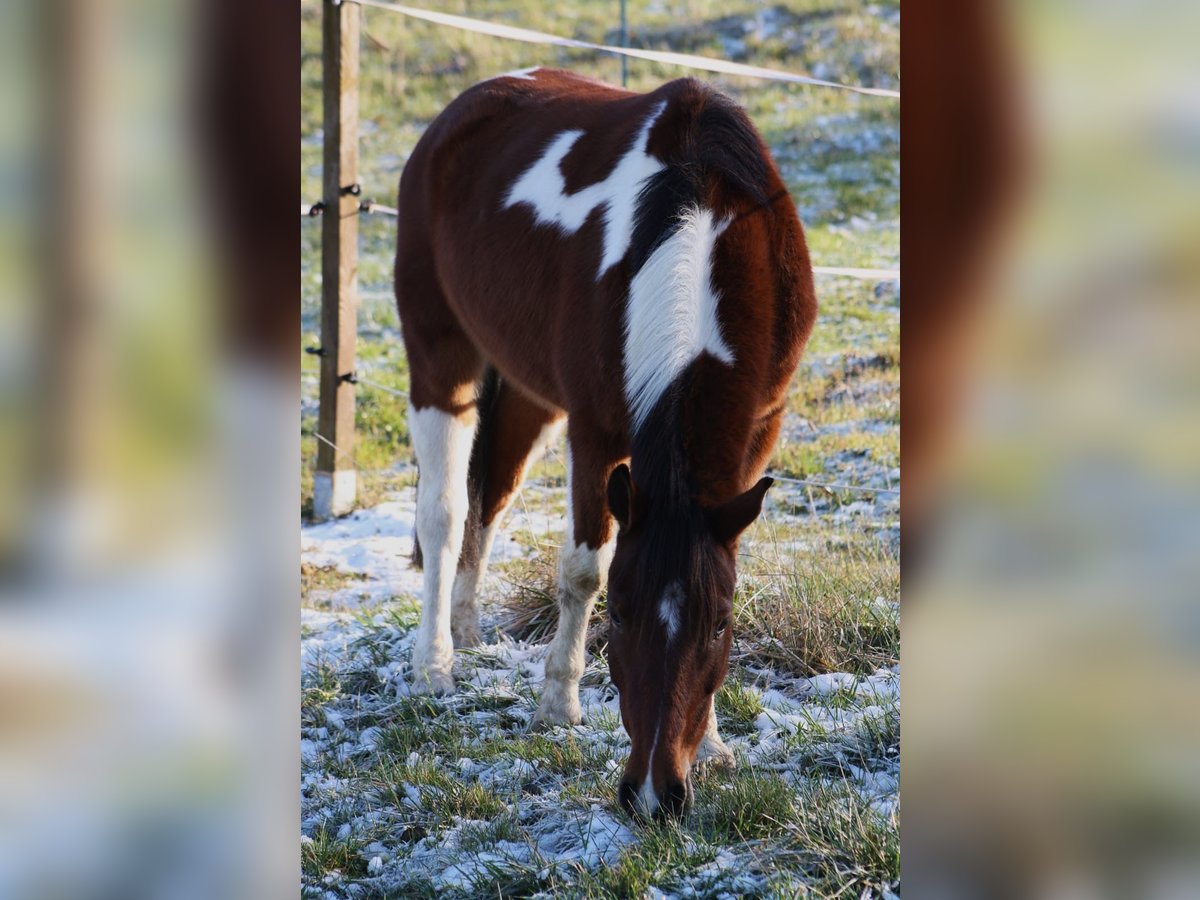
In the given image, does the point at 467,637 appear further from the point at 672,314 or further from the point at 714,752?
the point at 672,314

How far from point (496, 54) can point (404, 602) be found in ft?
25.2

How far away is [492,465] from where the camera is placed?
3.90 metres

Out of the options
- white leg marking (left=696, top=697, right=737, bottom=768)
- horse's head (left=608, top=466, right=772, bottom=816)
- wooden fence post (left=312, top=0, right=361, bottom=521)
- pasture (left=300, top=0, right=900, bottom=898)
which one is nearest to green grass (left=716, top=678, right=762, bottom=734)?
pasture (left=300, top=0, right=900, bottom=898)

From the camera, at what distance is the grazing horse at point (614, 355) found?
223cm

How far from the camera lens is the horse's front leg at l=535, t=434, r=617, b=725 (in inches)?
112

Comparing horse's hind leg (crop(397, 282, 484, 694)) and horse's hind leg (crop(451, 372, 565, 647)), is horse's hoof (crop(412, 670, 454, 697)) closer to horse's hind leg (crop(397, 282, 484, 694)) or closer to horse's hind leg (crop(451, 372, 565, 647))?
→ horse's hind leg (crop(397, 282, 484, 694))

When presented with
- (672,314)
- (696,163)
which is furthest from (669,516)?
(696,163)

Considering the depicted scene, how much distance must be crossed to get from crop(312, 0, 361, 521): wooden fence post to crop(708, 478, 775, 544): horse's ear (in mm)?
3213

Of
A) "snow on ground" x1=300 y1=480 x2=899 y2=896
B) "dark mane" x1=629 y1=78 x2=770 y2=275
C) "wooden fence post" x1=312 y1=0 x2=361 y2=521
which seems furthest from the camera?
"wooden fence post" x1=312 y1=0 x2=361 y2=521

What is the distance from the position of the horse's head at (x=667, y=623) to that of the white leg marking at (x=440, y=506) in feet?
4.61

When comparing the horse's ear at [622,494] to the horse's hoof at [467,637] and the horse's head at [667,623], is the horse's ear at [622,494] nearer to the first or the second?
the horse's head at [667,623]
